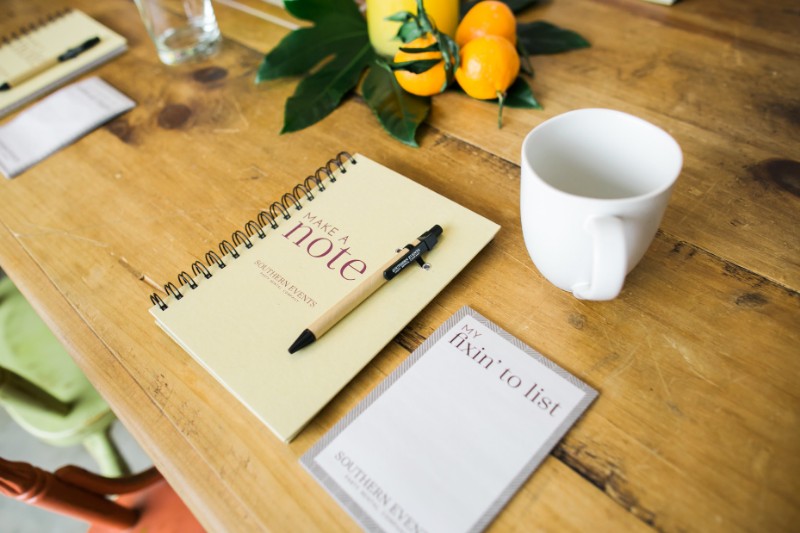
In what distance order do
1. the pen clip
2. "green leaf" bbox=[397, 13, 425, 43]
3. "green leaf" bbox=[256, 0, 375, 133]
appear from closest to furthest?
the pen clip < "green leaf" bbox=[397, 13, 425, 43] < "green leaf" bbox=[256, 0, 375, 133]

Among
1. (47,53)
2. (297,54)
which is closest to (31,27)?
(47,53)

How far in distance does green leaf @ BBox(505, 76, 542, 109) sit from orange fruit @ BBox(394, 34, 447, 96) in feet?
0.28

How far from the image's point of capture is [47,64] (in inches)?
34.8

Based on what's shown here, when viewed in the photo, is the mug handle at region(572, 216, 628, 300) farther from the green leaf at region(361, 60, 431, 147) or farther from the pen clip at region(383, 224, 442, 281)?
the green leaf at region(361, 60, 431, 147)

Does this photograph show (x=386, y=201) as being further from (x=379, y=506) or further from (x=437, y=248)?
(x=379, y=506)

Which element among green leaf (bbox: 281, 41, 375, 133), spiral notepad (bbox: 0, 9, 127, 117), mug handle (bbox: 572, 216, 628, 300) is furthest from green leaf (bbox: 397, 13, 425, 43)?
spiral notepad (bbox: 0, 9, 127, 117)

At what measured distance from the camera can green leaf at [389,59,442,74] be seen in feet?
2.16

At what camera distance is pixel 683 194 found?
0.58 metres

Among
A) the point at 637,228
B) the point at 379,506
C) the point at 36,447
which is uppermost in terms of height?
the point at 637,228

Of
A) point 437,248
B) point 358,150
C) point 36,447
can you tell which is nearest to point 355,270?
point 437,248

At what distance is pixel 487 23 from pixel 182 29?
0.54m

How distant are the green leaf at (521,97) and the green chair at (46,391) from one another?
72 cm

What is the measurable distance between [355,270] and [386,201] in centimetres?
10

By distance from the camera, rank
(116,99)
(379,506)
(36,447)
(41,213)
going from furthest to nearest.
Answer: (36,447), (116,99), (41,213), (379,506)
